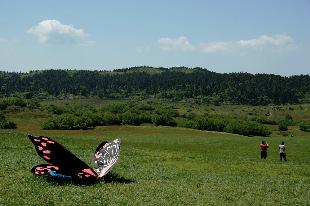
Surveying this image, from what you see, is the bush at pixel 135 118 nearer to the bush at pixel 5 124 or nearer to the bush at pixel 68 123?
the bush at pixel 68 123

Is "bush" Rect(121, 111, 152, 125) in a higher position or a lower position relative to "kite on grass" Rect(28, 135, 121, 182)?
Result: lower

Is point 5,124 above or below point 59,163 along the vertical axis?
below

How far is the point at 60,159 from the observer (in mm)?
27281

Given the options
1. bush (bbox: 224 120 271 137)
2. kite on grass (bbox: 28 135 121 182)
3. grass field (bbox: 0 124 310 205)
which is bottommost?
bush (bbox: 224 120 271 137)

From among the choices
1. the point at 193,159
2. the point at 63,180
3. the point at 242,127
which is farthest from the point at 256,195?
the point at 242,127

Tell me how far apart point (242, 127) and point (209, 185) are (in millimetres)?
119064

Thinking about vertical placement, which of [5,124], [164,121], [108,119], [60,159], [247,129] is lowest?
[247,129]

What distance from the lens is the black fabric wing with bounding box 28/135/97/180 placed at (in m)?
27.1

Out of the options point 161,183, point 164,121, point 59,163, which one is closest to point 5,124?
point 164,121

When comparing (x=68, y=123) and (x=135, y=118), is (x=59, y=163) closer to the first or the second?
(x=68, y=123)

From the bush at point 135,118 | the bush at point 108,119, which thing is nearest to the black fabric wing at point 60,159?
the bush at point 108,119

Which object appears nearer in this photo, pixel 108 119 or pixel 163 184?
pixel 163 184

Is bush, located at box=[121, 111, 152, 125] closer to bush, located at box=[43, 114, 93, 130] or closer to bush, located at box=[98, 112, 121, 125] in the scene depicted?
bush, located at box=[98, 112, 121, 125]

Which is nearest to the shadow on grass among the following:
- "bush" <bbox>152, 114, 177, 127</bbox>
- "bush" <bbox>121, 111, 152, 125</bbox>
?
"bush" <bbox>152, 114, 177, 127</bbox>
